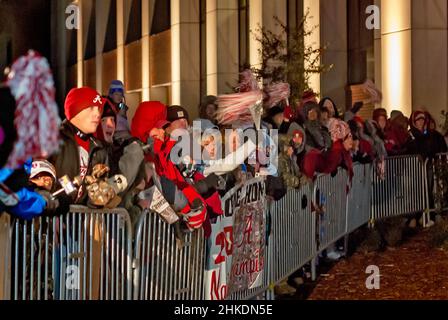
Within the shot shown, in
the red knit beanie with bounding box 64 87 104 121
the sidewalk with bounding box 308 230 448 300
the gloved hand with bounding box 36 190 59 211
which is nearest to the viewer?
the gloved hand with bounding box 36 190 59 211

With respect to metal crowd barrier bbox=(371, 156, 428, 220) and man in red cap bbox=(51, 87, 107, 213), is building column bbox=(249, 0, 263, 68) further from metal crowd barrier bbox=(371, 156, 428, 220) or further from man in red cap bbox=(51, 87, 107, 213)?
man in red cap bbox=(51, 87, 107, 213)

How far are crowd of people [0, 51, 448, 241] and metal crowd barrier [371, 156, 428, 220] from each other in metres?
1.30

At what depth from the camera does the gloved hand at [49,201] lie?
4.85 meters

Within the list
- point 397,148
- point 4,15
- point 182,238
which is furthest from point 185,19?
point 182,238

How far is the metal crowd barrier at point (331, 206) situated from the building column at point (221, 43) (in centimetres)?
1738

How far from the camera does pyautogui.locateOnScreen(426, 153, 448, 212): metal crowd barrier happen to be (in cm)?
1268

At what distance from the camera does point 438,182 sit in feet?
42.0

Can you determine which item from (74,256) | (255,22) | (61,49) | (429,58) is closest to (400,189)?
(429,58)

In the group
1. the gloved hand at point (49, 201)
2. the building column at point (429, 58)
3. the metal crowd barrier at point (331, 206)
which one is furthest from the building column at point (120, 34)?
the gloved hand at point (49, 201)

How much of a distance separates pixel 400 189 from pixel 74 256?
26.1 ft

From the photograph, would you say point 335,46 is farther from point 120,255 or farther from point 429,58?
point 120,255

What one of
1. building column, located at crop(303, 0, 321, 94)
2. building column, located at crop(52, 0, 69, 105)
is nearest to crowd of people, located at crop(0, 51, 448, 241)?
building column, located at crop(303, 0, 321, 94)

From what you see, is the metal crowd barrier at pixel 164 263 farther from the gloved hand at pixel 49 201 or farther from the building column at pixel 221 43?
the building column at pixel 221 43

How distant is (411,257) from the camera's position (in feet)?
34.6
